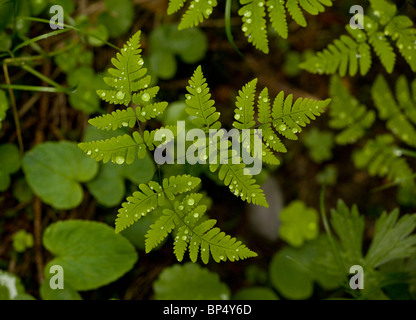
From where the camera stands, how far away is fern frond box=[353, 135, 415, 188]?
278cm

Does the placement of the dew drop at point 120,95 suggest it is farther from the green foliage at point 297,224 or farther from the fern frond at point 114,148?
the green foliage at point 297,224

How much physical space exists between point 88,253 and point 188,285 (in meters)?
0.68

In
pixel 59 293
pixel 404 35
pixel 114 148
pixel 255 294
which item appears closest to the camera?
pixel 114 148

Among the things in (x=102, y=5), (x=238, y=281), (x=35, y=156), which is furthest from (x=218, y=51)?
(x=238, y=281)

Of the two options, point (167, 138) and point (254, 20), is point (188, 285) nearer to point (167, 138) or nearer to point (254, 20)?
point (167, 138)

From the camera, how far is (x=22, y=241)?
2486 millimetres

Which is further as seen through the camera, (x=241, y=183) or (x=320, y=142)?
(x=320, y=142)

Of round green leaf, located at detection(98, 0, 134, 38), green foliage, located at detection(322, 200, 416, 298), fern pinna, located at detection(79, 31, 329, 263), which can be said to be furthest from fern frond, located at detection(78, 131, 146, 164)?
green foliage, located at detection(322, 200, 416, 298)

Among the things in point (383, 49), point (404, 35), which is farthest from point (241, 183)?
point (404, 35)

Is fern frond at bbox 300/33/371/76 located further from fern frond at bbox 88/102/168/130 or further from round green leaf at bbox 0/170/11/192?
round green leaf at bbox 0/170/11/192

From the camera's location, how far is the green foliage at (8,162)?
2.36m

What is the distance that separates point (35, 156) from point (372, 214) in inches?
101

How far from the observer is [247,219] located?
9.67 ft
